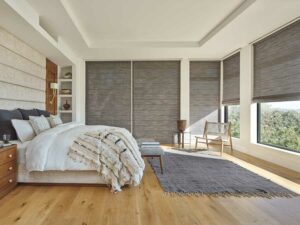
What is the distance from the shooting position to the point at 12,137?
3.19 metres

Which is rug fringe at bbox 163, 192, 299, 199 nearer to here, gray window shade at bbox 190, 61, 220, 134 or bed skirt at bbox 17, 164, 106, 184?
bed skirt at bbox 17, 164, 106, 184

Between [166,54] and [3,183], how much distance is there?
189 inches

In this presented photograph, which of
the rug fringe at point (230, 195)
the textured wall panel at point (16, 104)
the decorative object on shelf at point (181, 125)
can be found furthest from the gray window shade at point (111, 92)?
the rug fringe at point (230, 195)

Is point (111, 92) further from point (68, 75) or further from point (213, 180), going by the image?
point (213, 180)

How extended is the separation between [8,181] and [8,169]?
141mm

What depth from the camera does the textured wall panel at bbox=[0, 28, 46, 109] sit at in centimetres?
358

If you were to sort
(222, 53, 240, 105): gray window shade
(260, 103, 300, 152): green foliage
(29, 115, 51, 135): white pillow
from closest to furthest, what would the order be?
(29, 115, 51, 135): white pillow
(260, 103, 300, 152): green foliage
(222, 53, 240, 105): gray window shade

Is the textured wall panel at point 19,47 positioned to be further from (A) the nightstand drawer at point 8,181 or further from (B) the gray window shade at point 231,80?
(B) the gray window shade at point 231,80

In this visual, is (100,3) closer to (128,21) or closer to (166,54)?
(128,21)

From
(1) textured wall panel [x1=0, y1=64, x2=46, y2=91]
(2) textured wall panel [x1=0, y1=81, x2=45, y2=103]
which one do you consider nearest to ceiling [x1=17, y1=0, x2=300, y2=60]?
(1) textured wall panel [x1=0, y1=64, x2=46, y2=91]

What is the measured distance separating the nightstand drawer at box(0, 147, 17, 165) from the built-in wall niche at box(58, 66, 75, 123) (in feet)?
12.4

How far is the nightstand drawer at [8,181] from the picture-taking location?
251 cm

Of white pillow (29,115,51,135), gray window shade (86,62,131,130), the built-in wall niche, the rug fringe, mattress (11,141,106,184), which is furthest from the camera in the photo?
gray window shade (86,62,131,130)

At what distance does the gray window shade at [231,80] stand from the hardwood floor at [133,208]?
3.72 metres
